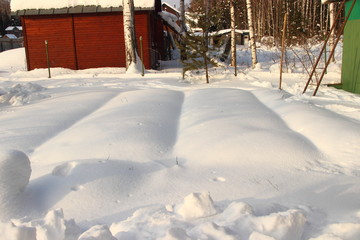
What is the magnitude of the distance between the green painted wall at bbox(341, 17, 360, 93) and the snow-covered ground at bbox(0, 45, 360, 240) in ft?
7.80

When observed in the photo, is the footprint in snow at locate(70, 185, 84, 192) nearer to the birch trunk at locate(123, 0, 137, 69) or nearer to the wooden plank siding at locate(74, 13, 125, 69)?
the birch trunk at locate(123, 0, 137, 69)

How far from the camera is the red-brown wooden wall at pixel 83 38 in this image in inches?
634

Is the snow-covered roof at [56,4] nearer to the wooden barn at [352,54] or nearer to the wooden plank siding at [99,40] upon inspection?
the wooden plank siding at [99,40]

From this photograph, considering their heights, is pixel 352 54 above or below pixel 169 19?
below

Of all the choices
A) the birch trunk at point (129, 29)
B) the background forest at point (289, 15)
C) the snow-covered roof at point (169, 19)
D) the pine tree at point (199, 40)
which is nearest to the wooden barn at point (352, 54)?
the pine tree at point (199, 40)

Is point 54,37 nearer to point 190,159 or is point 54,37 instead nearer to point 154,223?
point 190,159

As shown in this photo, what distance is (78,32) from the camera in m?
16.4

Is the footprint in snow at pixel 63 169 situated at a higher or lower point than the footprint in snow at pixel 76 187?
higher

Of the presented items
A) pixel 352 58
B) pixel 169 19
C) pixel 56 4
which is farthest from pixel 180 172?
pixel 169 19

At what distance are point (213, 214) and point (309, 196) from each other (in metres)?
0.94

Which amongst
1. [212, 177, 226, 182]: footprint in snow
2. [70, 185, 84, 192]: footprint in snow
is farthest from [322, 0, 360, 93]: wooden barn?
[70, 185, 84, 192]: footprint in snow

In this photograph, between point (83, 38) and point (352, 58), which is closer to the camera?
point (352, 58)

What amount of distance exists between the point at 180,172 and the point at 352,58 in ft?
23.6

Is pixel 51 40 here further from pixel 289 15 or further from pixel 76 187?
pixel 289 15
